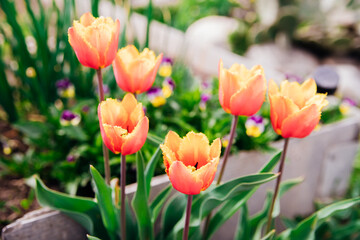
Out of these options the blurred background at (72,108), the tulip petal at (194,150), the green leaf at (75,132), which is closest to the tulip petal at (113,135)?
the tulip petal at (194,150)

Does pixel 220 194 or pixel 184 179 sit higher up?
pixel 184 179

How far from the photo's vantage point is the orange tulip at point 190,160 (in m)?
0.64

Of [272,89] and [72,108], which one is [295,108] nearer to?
[272,89]

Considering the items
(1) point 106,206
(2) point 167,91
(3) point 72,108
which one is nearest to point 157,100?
(2) point 167,91

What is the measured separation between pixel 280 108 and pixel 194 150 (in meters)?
0.22

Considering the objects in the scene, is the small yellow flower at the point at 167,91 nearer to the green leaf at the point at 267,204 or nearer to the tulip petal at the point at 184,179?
the green leaf at the point at 267,204

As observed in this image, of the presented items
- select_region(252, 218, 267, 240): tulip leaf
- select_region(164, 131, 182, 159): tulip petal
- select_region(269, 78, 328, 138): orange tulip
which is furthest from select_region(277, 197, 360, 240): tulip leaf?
select_region(164, 131, 182, 159): tulip petal

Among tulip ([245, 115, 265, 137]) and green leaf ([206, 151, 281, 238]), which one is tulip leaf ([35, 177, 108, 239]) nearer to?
green leaf ([206, 151, 281, 238])

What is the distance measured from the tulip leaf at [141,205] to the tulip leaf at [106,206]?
66mm

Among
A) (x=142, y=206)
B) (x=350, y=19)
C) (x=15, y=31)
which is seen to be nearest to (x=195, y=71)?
(x=15, y=31)

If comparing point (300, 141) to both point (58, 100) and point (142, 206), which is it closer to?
point (142, 206)

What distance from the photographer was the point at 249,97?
785mm

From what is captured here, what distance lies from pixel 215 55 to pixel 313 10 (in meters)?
0.93

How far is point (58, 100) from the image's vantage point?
173 cm
